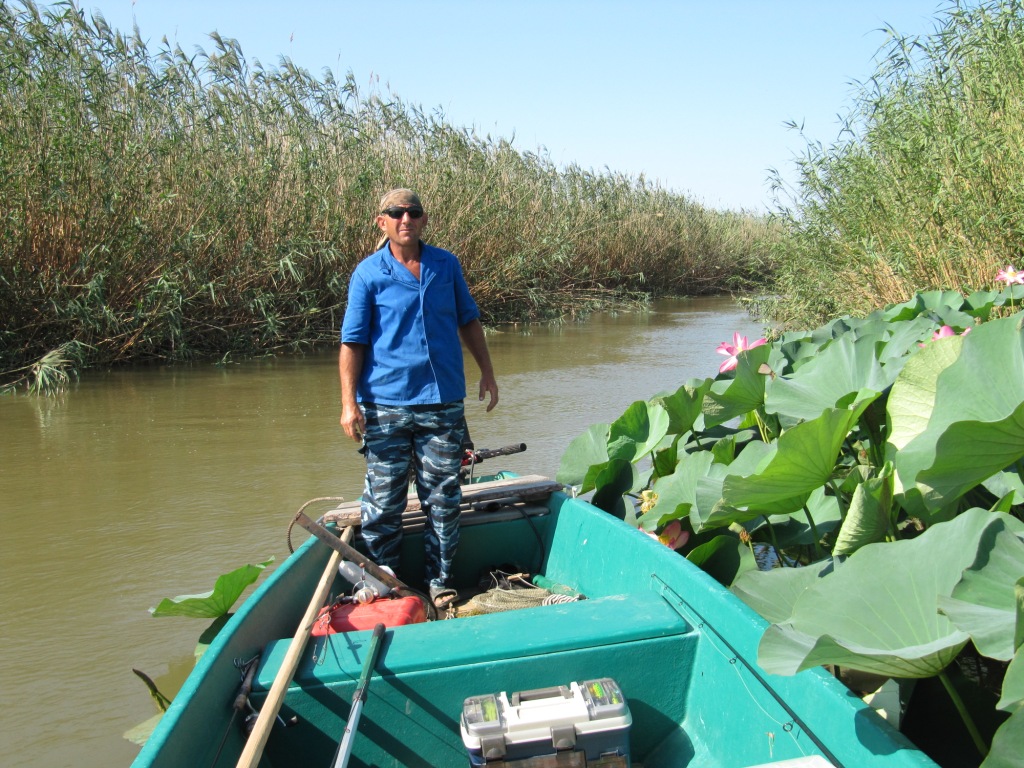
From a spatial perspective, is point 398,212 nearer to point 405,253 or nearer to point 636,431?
point 405,253

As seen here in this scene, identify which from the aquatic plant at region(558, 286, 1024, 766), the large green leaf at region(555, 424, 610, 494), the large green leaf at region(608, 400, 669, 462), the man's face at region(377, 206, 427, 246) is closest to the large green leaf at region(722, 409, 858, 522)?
the aquatic plant at region(558, 286, 1024, 766)

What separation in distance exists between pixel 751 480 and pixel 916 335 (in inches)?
62.7

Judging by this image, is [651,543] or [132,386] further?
[132,386]

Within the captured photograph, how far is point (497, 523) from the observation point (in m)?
3.76

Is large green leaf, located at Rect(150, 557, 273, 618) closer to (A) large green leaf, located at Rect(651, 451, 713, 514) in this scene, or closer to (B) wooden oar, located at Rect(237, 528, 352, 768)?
(B) wooden oar, located at Rect(237, 528, 352, 768)

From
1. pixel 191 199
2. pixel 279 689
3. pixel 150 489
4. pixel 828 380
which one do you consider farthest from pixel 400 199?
pixel 191 199

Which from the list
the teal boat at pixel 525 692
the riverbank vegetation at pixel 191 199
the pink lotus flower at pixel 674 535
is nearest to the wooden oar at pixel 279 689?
the teal boat at pixel 525 692

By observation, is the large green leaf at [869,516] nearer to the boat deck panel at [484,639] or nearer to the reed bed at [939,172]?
the boat deck panel at [484,639]

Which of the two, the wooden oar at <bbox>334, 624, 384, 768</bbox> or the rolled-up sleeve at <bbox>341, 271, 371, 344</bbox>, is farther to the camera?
the rolled-up sleeve at <bbox>341, 271, 371, 344</bbox>

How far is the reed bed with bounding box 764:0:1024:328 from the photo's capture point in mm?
6258

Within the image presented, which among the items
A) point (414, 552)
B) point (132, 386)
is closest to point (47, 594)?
point (414, 552)

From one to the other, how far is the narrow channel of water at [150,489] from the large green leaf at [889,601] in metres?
2.19

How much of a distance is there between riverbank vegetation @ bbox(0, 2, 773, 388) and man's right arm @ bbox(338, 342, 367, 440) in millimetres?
6083

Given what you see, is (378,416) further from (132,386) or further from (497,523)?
(132,386)
